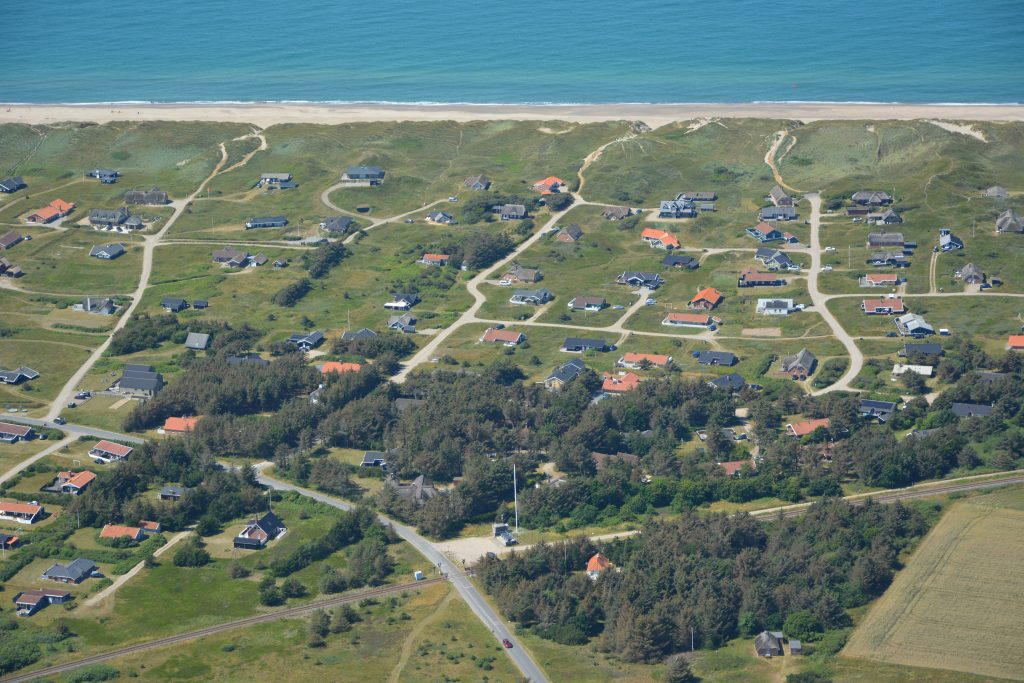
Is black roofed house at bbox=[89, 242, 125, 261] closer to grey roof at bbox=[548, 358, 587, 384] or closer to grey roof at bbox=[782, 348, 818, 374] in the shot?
grey roof at bbox=[548, 358, 587, 384]

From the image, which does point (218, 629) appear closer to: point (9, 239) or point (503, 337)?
point (503, 337)

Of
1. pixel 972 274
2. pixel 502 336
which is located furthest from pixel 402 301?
pixel 972 274

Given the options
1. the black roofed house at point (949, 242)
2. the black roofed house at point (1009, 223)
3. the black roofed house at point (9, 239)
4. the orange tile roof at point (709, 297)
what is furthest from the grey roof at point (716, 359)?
the black roofed house at point (9, 239)

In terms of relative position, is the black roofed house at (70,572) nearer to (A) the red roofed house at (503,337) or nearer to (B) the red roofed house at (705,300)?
(A) the red roofed house at (503,337)

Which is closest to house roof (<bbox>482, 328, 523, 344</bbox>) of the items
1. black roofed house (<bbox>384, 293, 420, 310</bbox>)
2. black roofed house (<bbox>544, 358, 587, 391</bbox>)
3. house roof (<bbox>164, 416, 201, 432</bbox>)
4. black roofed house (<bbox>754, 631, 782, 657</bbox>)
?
black roofed house (<bbox>544, 358, 587, 391</bbox>)

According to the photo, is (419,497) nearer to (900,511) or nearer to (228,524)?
(228,524)
